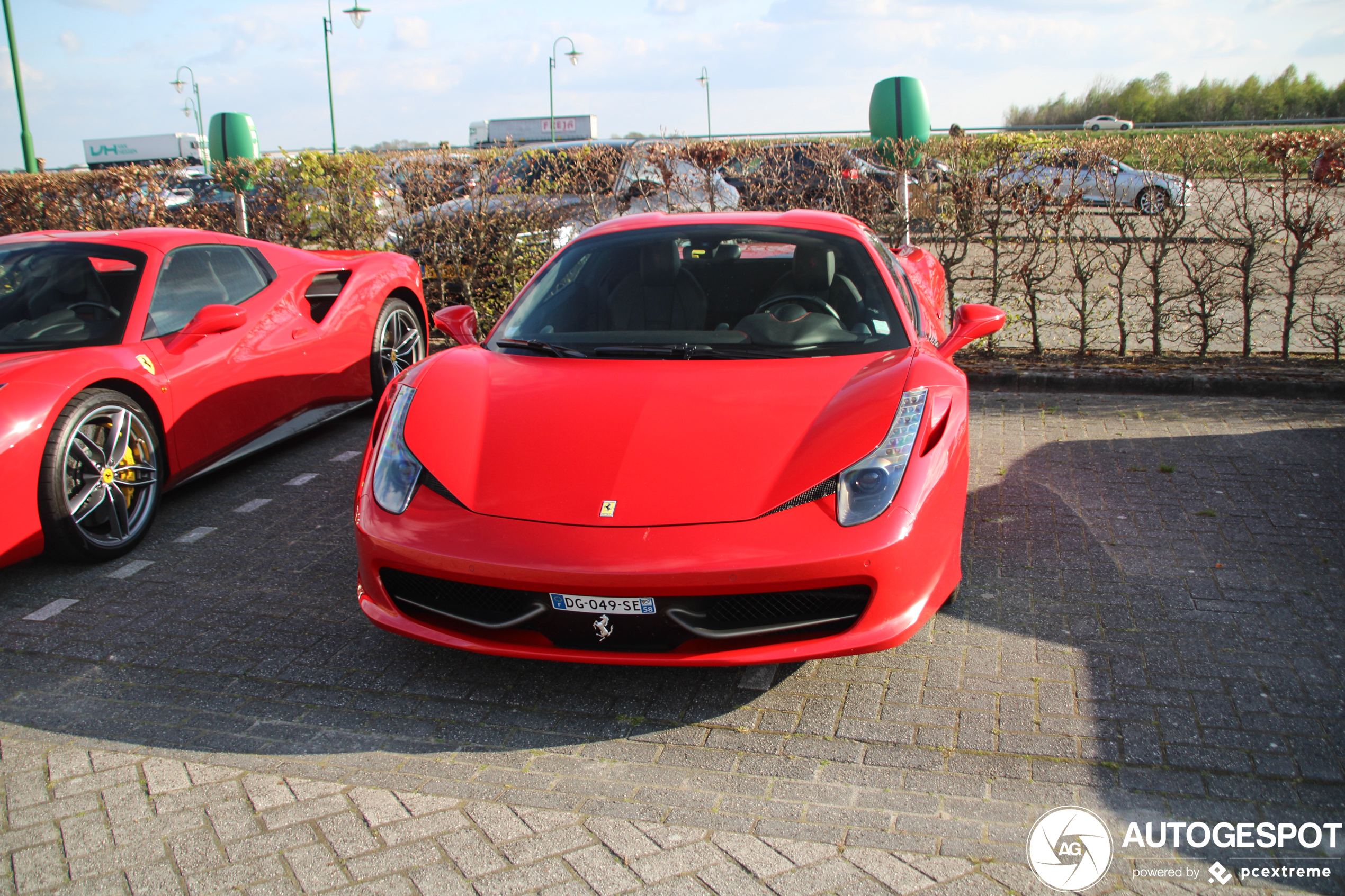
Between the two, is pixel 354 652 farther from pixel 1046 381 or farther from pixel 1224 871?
pixel 1046 381

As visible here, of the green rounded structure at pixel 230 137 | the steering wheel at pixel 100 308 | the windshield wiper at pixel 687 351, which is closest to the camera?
the windshield wiper at pixel 687 351

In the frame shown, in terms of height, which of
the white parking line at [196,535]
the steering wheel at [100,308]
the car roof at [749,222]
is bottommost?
the white parking line at [196,535]

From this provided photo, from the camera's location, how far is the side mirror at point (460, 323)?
13.4 ft

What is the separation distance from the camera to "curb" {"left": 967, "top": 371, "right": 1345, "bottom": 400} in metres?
6.18

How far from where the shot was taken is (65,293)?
4.73m

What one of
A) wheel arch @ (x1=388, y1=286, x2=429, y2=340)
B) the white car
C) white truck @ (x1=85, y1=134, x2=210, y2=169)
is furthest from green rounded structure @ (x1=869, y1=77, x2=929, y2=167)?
the white car

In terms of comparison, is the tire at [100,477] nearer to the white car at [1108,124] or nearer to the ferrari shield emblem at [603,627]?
the ferrari shield emblem at [603,627]

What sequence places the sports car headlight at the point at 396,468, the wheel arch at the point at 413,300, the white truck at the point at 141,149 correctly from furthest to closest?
the white truck at the point at 141,149 → the wheel arch at the point at 413,300 → the sports car headlight at the point at 396,468

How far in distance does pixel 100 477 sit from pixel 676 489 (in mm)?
2845

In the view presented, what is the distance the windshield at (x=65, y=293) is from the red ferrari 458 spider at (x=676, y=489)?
6.71ft

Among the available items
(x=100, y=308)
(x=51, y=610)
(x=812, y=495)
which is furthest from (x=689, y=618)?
(x=100, y=308)

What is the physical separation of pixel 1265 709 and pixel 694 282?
8.48 ft

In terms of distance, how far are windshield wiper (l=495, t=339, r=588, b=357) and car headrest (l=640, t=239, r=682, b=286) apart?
56 cm

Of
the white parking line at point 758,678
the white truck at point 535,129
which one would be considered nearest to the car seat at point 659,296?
the white parking line at point 758,678
